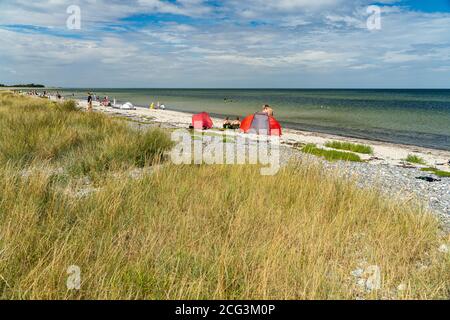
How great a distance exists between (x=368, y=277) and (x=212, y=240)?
1524 millimetres

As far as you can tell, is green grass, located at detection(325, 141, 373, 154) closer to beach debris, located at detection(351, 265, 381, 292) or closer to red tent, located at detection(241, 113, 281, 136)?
red tent, located at detection(241, 113, 281, 136)

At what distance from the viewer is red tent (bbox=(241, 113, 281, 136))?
16.3 meters

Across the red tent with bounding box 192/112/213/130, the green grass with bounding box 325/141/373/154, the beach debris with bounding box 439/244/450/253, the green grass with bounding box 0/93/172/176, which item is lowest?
the beach debris with bounding box 439/244/450/253

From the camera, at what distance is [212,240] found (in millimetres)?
3172

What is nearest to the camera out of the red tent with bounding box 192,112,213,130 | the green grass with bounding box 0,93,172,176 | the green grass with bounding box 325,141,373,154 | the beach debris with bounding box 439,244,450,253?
the beach debris with bounding box 439,244,450,253

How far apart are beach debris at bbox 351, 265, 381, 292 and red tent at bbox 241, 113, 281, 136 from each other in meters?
13.6

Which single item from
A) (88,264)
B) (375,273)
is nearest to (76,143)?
(88,264)

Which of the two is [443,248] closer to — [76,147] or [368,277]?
[368,277]

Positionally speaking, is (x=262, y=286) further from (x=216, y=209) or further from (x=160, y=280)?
(x=216, y=209)

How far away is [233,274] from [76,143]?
7.21 metres

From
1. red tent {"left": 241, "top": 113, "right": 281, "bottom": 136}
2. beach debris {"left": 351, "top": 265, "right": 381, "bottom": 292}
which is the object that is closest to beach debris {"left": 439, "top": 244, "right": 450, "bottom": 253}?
beach debris {"left": 351, "top": 265, "right": 381, "bottom": 292}

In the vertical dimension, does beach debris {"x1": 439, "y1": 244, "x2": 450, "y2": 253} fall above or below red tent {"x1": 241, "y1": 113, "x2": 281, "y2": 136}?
below
